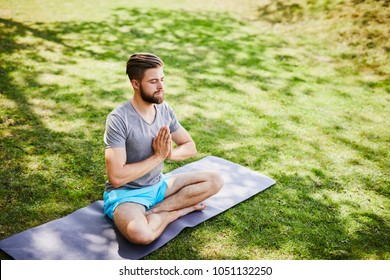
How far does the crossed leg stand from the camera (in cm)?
337

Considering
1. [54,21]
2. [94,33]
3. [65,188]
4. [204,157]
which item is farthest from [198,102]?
[54,21]

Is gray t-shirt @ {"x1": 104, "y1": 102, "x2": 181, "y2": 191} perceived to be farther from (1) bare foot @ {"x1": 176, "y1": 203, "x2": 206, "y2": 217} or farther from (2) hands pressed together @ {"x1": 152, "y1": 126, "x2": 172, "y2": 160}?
(1) bare foot @ {"x1": 176, "y1": 203, "x2": 206, "y2": 217}

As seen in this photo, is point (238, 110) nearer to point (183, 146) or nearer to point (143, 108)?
point (183, 146)

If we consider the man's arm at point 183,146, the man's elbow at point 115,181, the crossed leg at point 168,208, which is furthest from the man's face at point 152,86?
the crossed leg at point 168,208

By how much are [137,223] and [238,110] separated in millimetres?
3664

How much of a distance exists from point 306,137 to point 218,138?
1.35 metres

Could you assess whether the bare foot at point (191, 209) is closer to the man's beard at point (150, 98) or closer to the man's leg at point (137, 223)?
the man's leg at point (137, 223)

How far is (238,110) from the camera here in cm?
656

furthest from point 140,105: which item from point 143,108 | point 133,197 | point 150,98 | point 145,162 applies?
point 133,197

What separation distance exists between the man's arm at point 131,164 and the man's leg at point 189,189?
1.75 feet

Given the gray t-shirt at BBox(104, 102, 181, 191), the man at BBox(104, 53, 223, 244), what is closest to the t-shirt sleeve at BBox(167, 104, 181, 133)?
the man at BBox(104, 53, 223, 244)

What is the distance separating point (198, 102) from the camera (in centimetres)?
679

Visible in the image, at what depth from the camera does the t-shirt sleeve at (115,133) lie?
3.35 meters

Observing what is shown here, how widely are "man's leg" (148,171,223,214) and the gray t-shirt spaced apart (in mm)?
247
